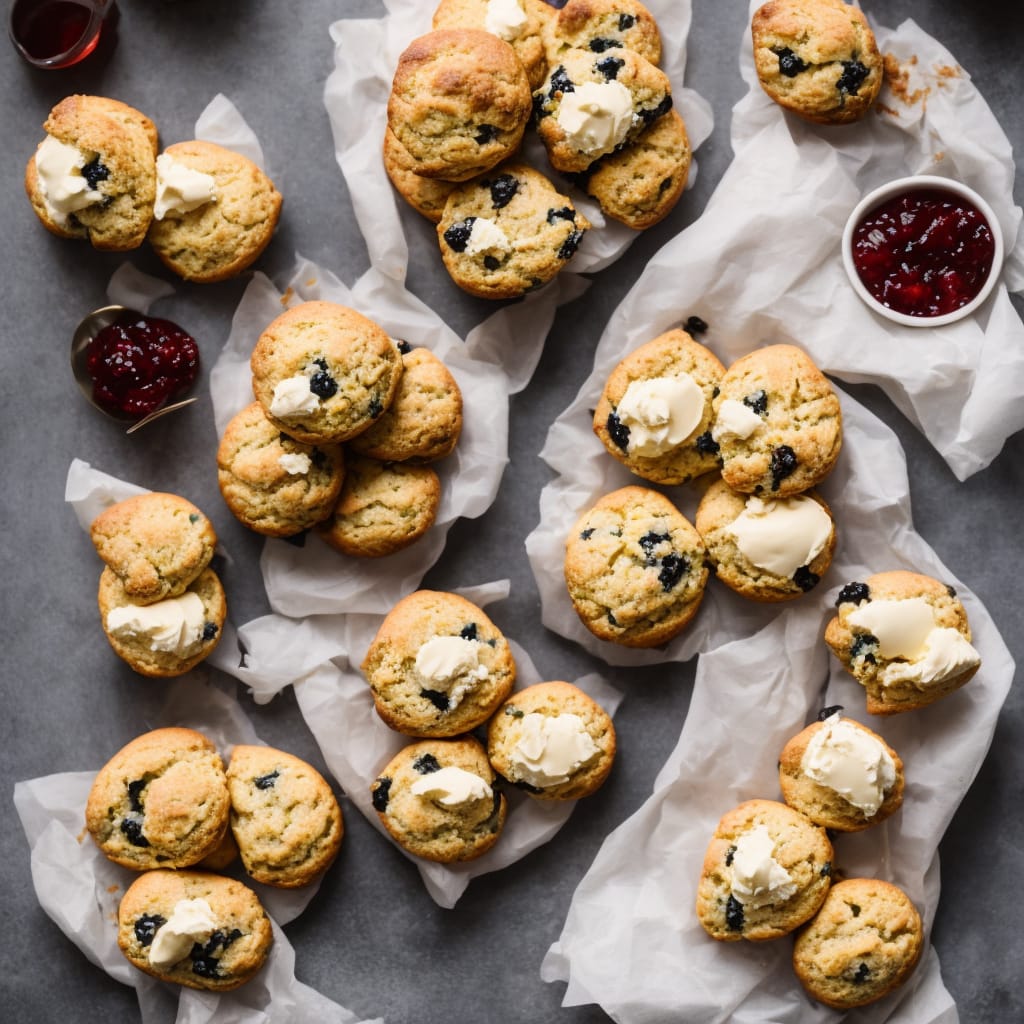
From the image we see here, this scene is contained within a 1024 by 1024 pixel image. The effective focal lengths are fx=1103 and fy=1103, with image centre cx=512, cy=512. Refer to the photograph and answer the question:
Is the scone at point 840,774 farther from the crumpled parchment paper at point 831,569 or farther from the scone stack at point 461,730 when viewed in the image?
the scone stack at point 461,730

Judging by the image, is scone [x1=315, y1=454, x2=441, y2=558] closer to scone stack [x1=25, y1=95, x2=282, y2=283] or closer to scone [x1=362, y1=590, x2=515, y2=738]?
scone [x1=362, y1=590, x2=515, y2=738]

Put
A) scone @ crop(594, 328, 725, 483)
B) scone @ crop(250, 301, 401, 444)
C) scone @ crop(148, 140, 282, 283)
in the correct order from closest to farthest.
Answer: scone @ crop(250, 301, 401, 444) < scone @ crop(594, 328, 725, 483) < scone @ crop(148, 140, 282, 283)

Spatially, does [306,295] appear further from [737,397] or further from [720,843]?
[720,843]

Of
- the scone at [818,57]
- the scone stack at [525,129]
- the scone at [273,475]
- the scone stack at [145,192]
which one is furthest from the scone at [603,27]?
the scone at [273,475]

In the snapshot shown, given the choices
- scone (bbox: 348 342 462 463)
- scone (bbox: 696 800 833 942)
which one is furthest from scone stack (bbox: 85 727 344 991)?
scone (bbox: 696 800 833 942)

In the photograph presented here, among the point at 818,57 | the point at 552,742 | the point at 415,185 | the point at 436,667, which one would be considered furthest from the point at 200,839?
the point at 818,57

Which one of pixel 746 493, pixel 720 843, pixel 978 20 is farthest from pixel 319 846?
pixel 978 20

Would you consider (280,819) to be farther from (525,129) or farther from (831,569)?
(525,129)
